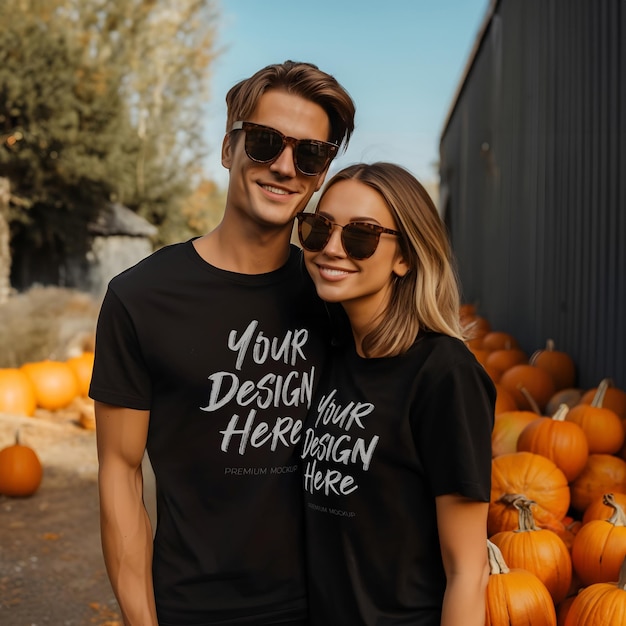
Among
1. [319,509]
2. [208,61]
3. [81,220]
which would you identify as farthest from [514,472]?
[208,61]

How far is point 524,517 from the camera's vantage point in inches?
98.2

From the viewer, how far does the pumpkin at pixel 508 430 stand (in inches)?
136

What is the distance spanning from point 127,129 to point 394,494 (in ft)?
62.4

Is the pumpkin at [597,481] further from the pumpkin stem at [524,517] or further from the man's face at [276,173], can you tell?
the man's face at [276,173]

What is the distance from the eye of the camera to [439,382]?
66.7 inches

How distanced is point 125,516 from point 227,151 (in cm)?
106

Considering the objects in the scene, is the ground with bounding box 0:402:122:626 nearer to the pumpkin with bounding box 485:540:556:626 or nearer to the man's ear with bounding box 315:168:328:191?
the pumpkin with bounding box 485:540:556:626

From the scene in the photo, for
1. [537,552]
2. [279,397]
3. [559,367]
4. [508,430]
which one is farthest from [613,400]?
[279,397]

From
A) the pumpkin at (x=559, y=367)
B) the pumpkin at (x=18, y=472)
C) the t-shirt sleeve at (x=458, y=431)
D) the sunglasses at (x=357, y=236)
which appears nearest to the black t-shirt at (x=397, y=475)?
the t-shirt sleeve at (x=458, y=431)

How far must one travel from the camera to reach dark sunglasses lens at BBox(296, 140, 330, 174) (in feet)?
6.82

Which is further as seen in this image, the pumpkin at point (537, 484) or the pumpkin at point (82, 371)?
the pumpkin at point (82, 371)

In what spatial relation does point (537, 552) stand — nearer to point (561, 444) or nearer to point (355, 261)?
point (561, 444)

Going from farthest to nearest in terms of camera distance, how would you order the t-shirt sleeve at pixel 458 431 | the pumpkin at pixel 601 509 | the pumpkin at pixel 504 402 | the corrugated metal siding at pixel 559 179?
the corrugated metal siding at pixel 559 179 → the pumpkin at pixel 504 402 → the pumpkin at pixel 601 509 → the t-shirt sleeve at pixel 458 431

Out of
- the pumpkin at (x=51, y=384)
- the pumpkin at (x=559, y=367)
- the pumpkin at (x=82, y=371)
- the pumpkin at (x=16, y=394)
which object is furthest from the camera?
the pumpkin at (x=82, y=371)
